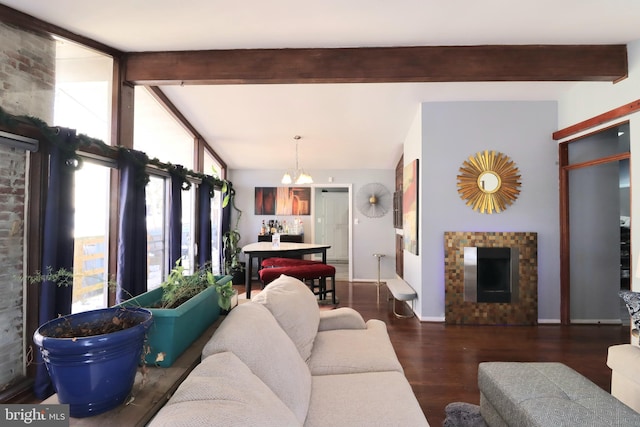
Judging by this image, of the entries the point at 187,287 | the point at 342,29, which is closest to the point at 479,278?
the point at 342,29

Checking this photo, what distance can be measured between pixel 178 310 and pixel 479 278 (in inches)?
142

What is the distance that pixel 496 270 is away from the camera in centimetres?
387

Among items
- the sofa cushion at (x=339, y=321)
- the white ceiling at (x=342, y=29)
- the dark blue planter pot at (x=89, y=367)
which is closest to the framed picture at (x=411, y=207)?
the white ceiling at (x=342, y=29)

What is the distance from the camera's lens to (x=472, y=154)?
3873 mm

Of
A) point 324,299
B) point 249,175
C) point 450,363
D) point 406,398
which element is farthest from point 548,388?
point 249,175

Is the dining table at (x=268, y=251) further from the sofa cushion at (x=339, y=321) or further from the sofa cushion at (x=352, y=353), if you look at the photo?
the sofa cushion at (x=352, y=353)

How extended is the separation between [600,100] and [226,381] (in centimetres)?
408

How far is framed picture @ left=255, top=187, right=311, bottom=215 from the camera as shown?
6.59 metres

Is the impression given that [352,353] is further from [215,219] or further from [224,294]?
[215,219]

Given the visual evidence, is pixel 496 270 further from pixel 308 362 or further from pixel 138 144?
pixel 138 144

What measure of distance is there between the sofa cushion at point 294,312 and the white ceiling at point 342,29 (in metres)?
1.89

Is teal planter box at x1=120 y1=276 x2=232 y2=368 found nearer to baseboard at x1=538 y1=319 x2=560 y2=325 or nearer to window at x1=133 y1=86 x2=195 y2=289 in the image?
window at x1=133 y1=86 x2=195 y2=289

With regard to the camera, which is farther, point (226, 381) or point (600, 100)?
point (600, 100)

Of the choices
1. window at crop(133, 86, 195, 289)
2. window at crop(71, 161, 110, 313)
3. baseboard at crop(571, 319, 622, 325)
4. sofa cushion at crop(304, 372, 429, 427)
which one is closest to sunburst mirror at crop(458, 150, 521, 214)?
baseboard at crop(571, 319, 622, 325)
